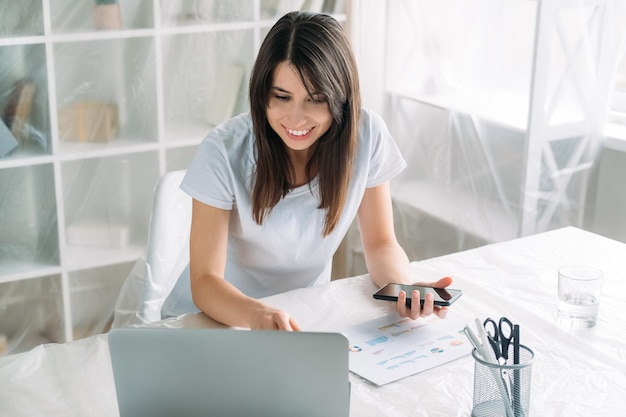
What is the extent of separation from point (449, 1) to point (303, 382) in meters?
1.91

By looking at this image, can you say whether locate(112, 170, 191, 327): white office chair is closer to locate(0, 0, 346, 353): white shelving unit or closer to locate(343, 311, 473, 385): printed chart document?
locate(343, 311, 473, 385): printed chart document

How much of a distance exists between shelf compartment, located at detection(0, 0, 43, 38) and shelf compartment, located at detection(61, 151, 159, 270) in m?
0.43

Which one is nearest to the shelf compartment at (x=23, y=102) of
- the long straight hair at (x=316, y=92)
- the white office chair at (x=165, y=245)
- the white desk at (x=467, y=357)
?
the white office chair at (x=165, y=245)

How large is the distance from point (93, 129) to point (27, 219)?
351 millimetres

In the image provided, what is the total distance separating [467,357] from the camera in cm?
135

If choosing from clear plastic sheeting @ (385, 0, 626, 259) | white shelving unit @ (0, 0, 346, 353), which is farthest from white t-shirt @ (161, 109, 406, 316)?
white shelving unit @ (0, 0, 346, 353)

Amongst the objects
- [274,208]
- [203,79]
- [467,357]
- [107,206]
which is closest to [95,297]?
[107,206]

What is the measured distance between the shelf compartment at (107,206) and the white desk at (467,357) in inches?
50.2

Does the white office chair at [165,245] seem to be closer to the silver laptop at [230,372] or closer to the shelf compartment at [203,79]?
the silver laptop at [230,372]

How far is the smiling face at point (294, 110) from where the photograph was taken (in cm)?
155

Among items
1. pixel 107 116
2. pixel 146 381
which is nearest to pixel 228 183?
pixel 146 381

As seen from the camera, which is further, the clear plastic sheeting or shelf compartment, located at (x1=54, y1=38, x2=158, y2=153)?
shelf compartment, located at (x1=54, y1=38, x2=158, y2=153)

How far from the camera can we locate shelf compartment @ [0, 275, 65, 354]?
2.60 m

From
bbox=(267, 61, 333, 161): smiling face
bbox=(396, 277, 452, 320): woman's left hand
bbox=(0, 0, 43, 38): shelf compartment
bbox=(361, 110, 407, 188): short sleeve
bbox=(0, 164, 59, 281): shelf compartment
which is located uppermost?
bbox=(0, 0, 43, 38): shelf compartment
